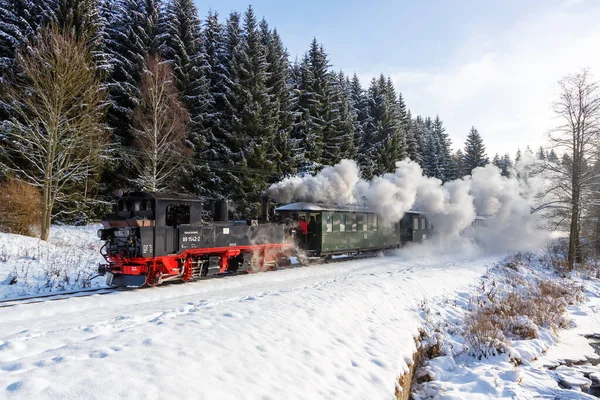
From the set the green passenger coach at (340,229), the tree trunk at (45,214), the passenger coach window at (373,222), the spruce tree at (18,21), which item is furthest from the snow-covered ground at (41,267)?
the passenger coach window at (373,222)

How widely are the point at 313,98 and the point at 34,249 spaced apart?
25.5 metres

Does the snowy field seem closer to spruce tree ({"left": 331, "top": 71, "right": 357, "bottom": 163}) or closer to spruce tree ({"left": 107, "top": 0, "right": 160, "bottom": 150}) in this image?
spruce tree ({"left": 107, "top": 0, "right": 160, "bottom": 150})

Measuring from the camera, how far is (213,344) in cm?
526

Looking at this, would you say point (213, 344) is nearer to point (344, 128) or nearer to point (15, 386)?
point (15, 386)

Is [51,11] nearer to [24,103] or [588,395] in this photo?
[24,103]

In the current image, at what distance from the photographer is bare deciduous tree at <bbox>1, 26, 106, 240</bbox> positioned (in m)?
17.1

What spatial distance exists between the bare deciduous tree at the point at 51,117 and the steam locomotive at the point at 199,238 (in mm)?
6754

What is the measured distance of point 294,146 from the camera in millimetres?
30312

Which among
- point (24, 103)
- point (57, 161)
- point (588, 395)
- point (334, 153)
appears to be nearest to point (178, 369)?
point (588, 395)

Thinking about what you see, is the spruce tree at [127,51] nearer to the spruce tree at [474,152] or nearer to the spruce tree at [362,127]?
the spruce tree at [362,127]

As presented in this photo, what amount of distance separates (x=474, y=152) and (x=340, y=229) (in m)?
49.9

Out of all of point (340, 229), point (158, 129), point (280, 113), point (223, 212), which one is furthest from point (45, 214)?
point (280, 113)

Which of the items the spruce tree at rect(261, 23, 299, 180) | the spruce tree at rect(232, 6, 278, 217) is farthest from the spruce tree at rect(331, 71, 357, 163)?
the spruce tree at rect(232, 6, 278, 217)

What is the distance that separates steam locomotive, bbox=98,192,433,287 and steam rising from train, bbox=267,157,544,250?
1713 millimetres
